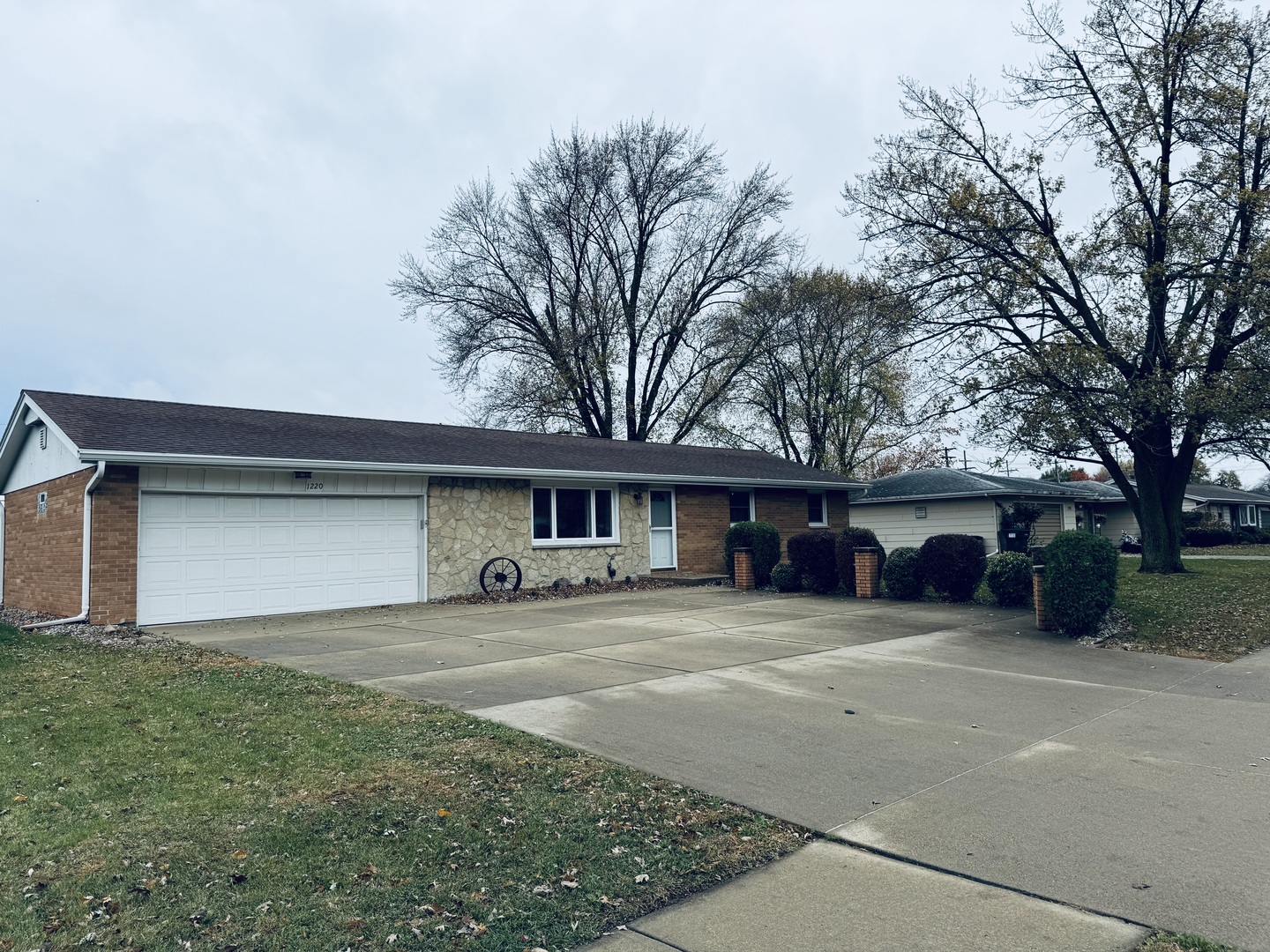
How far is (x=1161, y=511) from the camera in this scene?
674 inches

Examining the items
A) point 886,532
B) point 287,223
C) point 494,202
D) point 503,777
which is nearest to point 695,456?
point 886,532

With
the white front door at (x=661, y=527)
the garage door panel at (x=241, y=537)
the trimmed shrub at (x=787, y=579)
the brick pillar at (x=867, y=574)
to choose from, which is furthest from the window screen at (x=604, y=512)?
the garage door panel at (x=241, y=537)

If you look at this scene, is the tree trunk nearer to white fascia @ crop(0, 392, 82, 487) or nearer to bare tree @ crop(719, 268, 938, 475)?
bare tree @ crop(719, 268, 938, 475)

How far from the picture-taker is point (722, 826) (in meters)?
4.33

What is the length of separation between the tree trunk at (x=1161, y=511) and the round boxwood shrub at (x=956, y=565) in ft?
15.6

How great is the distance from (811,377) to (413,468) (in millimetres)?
21430

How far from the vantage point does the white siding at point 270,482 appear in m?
12.5

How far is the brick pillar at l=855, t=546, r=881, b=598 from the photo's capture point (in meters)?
15.8

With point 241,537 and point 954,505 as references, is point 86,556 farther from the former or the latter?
point 954,505

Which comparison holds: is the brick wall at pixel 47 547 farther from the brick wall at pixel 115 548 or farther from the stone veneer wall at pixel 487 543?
the stone veneer wall at pixel 487 543

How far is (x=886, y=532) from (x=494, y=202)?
61.0ft

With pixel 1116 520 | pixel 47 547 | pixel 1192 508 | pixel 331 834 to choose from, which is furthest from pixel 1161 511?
pixel 1192 508

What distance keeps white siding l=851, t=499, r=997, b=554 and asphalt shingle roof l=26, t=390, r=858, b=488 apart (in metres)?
4.33

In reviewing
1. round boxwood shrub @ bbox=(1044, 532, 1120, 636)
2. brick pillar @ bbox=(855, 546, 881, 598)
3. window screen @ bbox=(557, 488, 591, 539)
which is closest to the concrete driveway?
round boxwood shrub @ bbox=(1044, 532, 1120, 636)
